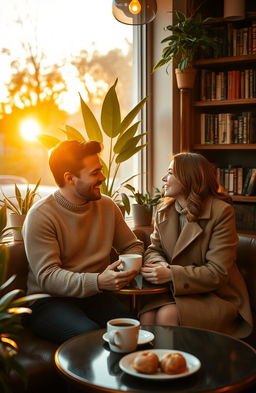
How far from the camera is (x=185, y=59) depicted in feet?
12.6

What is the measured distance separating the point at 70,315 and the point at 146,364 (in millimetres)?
807

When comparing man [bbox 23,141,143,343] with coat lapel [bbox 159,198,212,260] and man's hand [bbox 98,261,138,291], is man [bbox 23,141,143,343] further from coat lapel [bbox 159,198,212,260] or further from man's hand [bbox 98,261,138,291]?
coat lapel [bbox 159,198,212,260]

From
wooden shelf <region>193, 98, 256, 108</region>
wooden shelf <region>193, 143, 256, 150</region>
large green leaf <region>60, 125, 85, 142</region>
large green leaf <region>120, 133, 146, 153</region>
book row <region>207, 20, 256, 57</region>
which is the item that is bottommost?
wooden shelf <region>193, 143, 256, 150</region>

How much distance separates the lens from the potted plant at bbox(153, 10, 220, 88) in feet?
12.4

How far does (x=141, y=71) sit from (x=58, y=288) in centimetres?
234

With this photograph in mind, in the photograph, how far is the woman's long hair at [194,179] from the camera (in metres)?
2.72

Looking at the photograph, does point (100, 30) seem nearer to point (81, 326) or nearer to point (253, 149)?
point (253, 149)

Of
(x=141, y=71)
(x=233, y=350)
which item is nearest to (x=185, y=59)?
(x=141, y=71)

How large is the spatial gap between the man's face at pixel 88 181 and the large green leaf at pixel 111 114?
3.04 ft

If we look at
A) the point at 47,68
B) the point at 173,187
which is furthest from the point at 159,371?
the point at 47,68

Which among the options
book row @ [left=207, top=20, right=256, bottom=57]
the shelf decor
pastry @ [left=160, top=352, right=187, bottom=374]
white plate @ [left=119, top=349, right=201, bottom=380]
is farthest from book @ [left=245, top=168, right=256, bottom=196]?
pastry @ [left=160, top=352, right=187, bottom=374]

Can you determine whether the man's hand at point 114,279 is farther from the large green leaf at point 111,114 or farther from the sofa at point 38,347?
the large green leaf at point 111,114

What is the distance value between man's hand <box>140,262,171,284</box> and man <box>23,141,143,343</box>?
0.17m

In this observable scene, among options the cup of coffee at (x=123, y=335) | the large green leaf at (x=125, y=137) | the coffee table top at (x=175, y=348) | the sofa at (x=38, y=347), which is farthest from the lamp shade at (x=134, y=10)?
the cup of coffee at (x=123, y=335)
